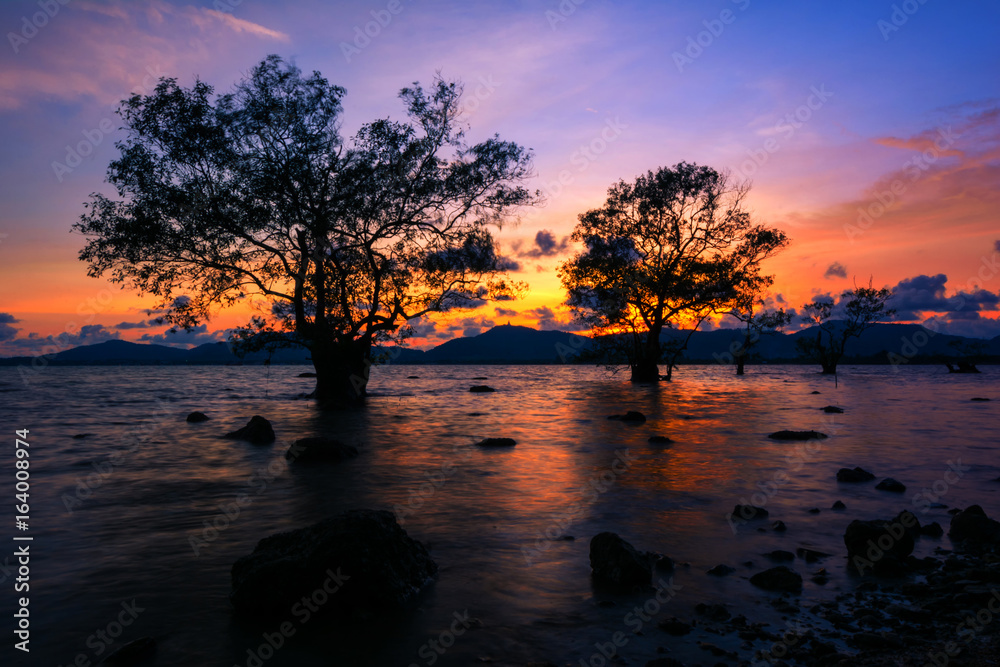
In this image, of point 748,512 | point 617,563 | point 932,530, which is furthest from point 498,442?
point 932,530

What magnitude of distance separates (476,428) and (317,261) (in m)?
15.4

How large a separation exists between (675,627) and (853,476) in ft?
30.9

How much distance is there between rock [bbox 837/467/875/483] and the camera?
Result: 1241 cm

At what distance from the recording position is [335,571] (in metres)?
6.16

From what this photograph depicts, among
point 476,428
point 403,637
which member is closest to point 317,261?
point 476,428

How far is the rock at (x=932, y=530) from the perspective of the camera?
27.2ft

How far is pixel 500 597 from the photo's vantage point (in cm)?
638

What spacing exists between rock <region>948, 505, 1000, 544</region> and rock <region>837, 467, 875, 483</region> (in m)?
4.08

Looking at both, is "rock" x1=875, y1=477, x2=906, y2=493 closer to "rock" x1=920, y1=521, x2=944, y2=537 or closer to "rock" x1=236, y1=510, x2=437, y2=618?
"rock" x1=920, y1=521, x2=944, y2=537

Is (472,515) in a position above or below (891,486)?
below

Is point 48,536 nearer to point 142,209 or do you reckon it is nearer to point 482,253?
point 142,209

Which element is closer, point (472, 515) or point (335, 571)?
point (335, 571)

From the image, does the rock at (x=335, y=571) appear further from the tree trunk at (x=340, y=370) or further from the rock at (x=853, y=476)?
the tree trunk at (x=340, y=370)

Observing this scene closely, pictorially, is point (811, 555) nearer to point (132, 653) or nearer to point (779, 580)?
point (779, 580)
